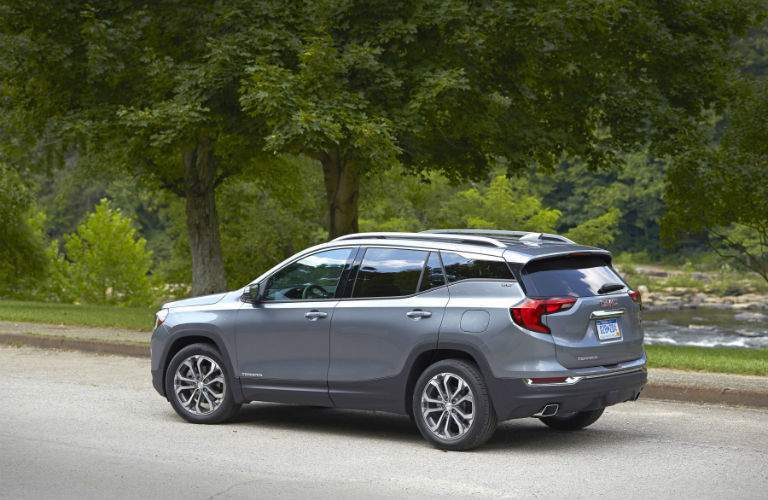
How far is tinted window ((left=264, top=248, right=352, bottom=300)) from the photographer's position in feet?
32.9

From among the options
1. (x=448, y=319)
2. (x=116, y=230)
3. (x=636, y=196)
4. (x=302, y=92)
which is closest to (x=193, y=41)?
(x=302, y=92)

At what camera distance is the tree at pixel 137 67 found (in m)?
18.8

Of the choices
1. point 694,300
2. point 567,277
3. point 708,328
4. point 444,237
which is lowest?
point 694,300

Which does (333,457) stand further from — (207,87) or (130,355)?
(207,87)

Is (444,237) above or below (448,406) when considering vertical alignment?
above

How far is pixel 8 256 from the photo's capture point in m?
36.5

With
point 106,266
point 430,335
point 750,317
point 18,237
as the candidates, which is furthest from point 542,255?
point 750,317

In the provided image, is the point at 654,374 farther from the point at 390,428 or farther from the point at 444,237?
the point at 444,237

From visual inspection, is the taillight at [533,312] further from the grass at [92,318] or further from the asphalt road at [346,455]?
the grass at [92,318]

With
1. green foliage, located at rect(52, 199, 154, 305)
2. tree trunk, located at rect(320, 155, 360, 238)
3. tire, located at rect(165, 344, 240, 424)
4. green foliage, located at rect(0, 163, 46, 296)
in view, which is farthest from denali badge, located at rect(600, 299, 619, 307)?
green foliage, located at rect(52, 199, 154, 305)

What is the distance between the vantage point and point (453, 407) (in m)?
9.06

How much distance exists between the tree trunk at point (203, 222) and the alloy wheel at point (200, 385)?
623 inches

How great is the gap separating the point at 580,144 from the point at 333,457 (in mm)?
14797

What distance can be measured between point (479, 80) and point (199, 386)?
11.1 meters
